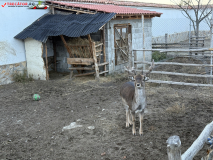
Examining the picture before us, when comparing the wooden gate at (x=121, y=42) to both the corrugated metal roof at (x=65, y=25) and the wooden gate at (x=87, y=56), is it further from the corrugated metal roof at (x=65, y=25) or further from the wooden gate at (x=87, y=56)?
the corrugated metal roof at (x=65, y=25)

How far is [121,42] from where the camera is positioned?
1200cm

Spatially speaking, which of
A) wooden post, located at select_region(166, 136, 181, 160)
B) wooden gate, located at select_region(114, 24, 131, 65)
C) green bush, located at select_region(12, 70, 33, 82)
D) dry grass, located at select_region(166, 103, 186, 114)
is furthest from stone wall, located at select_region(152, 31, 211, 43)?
wooden post, located at select_region(166, 136, 181, 160)

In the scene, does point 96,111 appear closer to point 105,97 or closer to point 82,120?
point 82,120

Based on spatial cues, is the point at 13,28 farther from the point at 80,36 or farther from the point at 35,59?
the point at 80,36

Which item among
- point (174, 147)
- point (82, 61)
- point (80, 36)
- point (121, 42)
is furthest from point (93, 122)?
point (121, 42)

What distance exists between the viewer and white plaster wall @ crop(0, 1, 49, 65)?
10250 mm

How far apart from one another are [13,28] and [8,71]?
1977mm

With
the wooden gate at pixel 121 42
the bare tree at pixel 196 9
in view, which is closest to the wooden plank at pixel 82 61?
the wooden gate at pixel 121 42

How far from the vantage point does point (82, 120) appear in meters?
6.29

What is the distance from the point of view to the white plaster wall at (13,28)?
10.2 m

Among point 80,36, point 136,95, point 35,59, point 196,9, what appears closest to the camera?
point 136,95

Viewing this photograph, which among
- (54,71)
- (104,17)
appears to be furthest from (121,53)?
(54,71)

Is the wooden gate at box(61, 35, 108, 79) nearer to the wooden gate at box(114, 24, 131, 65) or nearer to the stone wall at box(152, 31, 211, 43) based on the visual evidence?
the wooden gate at box(114, 24, 131, 65)

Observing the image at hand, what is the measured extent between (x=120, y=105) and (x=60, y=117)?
6.14ft
